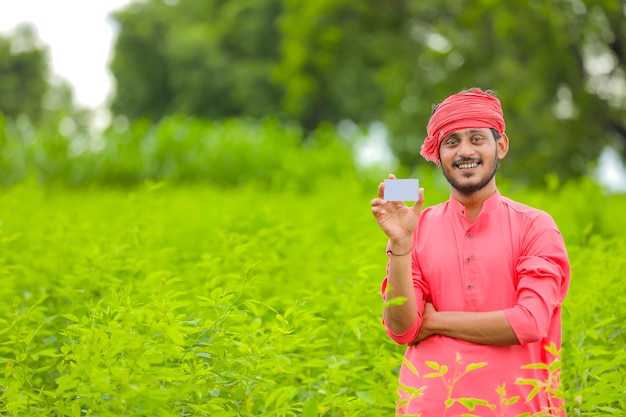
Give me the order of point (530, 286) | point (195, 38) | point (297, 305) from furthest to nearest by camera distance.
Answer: point (195, 38) < point (297, 305) < point (530, 286)

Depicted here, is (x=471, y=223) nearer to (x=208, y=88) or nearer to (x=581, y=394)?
(x=581, y=394)

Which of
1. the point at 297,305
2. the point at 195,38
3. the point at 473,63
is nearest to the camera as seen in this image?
the point at 297,305

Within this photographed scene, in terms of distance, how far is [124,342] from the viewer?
10.0ft

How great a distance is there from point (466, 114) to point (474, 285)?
55 centimetres

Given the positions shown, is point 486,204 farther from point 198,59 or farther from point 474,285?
point 198,59

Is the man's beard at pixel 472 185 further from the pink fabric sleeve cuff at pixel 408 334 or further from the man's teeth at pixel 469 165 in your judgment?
the pink fabric sleeve cuff at pixel 408 334

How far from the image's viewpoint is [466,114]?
9.62 ft

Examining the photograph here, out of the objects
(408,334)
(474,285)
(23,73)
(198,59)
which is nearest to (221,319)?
(408,334)

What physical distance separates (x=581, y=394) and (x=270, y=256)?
8.98ft

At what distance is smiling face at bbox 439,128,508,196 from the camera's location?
9.59 feet

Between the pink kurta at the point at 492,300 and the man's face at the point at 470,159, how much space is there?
0.29 feet

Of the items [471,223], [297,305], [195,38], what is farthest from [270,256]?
[195,38]

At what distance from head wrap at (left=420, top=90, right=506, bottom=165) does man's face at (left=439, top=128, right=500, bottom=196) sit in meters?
0.02

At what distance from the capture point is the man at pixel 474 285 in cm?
280
